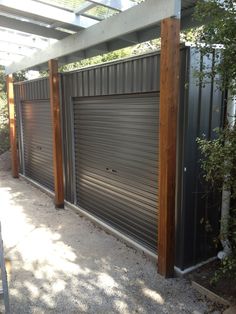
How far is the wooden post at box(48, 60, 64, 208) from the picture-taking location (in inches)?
213

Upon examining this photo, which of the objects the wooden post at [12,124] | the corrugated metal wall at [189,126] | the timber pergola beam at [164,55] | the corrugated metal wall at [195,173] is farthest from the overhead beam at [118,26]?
the wooden post at [12,124]

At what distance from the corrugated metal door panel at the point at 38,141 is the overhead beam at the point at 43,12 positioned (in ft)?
8.65

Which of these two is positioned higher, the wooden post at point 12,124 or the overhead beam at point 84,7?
the overhead beam at point 84,7

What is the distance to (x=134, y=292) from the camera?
3203 mm

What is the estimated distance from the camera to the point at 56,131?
5.64m

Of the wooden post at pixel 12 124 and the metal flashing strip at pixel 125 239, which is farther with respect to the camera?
the wooden post at pixel 12 124

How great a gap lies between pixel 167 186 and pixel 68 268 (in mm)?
1688

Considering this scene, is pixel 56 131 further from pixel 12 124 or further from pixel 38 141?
pixel 12 124

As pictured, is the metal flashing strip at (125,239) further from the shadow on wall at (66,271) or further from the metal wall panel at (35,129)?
the metal wall panel at (35,129)

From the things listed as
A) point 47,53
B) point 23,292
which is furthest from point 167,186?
point 47,53

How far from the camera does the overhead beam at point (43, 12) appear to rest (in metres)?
3.67

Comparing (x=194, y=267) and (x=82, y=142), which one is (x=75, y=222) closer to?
(x=82, y=142)

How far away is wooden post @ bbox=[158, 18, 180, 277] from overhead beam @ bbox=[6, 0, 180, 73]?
15cm

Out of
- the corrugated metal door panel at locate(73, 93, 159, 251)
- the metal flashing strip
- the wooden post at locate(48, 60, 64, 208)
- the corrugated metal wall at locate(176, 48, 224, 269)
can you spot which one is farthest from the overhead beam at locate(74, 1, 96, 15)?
the metal flashing strip
